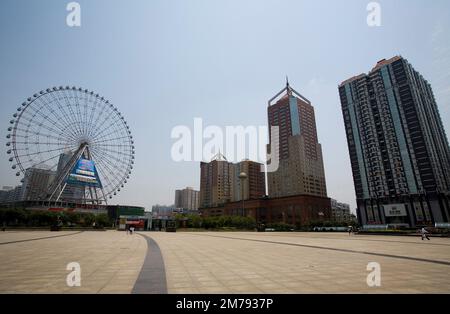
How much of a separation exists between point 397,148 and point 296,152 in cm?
4208

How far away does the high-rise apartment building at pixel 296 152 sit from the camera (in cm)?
12050

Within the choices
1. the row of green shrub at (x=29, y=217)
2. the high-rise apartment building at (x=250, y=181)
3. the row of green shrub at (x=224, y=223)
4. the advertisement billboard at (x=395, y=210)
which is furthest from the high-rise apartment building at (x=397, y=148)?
the row of green shrub at (x=29, y=217)

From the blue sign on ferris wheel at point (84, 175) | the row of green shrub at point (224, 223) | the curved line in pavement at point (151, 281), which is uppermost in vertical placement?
the blue sign on ferris wheel at point (84, 175)

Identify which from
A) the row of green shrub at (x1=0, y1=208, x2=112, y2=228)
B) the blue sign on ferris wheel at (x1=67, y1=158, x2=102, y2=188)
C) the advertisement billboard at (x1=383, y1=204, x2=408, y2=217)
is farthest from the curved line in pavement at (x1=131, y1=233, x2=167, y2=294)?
the advertisement billboard at (x1=383, y1=204, x2=408, y2=217)

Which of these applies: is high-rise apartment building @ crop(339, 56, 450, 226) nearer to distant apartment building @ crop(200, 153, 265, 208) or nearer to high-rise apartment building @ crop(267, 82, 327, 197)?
high-rise apartment building @ crop(267, 82, 327, 197)

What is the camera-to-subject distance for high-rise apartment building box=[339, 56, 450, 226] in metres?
82.9

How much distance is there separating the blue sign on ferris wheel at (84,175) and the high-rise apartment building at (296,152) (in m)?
87.7

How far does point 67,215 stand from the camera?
71.2m

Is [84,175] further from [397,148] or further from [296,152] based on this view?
[397,148]

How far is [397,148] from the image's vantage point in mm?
89750

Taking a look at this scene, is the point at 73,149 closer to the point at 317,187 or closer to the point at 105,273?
the point at 105,273

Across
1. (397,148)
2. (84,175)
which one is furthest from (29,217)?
(397,148)

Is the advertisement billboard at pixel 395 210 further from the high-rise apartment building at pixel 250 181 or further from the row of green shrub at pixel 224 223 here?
the high-rise apartment building at pixel 250 181
